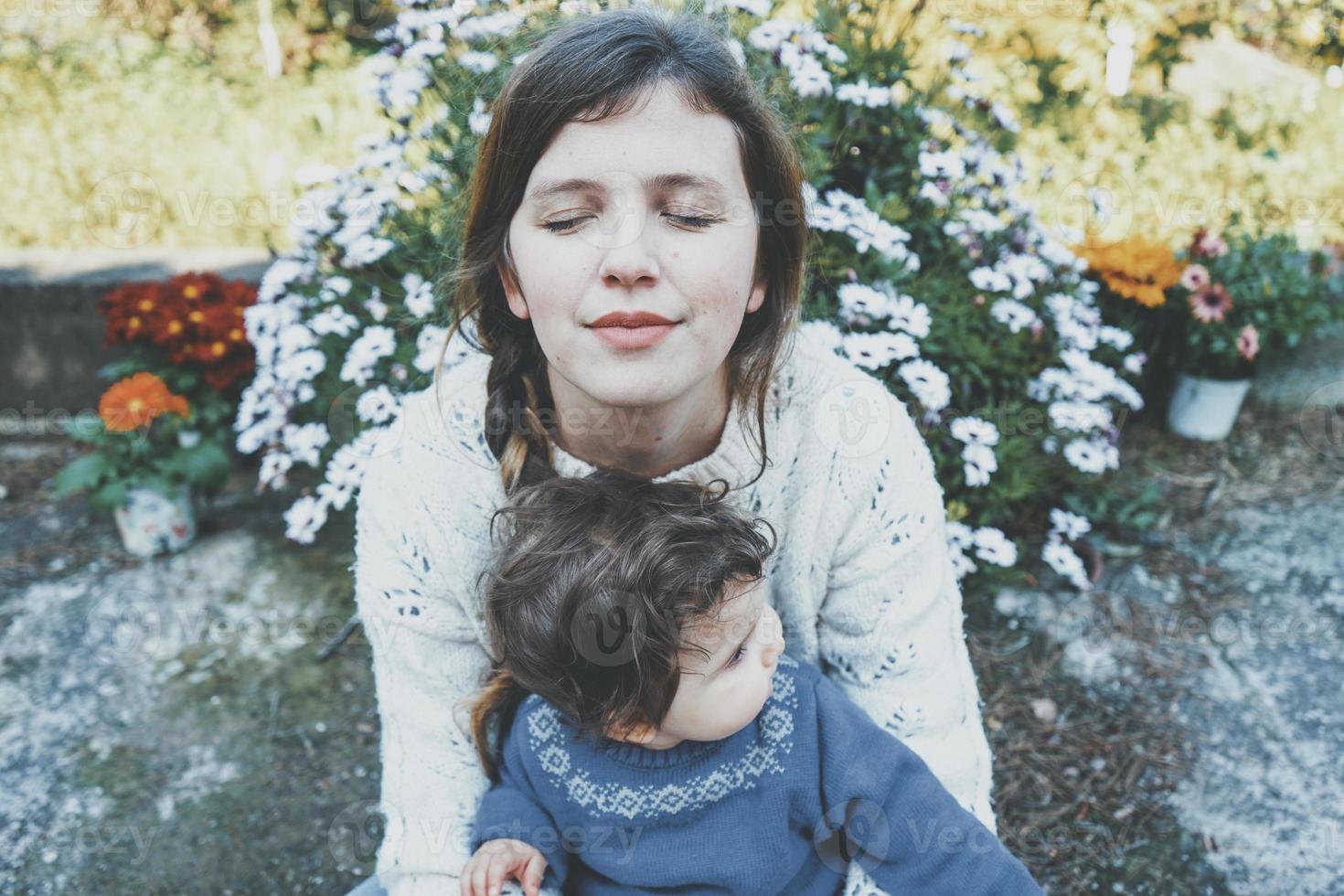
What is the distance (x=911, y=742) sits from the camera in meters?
1.49

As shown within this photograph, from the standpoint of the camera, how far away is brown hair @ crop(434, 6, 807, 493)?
1193mm

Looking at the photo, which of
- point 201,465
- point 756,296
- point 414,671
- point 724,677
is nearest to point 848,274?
point 756,296

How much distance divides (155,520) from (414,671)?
5.54 ft

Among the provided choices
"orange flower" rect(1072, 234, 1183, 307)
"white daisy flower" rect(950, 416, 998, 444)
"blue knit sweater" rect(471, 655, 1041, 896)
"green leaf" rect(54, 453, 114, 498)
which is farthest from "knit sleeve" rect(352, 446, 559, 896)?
"orange flower" rect(1072, 234, 1183, 307)

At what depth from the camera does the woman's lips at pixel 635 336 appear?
1173 mm

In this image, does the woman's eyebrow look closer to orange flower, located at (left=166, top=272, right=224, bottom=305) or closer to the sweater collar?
the sweater collar

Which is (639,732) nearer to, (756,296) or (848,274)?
(756,296)

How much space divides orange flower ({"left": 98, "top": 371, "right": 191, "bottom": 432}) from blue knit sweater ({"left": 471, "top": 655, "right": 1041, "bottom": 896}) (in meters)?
1.87

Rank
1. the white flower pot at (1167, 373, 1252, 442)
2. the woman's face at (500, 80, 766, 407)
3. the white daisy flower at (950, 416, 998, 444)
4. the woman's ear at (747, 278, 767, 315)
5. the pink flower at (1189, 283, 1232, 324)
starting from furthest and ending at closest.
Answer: the white flower pot at (1167, 373, 1252, 442) → the pink flower at (1189, 283, 1232, 324) → the white daisy flower at (950, 416, 998, 444) → the woman's ear at (747, 278, 767, 315) → the woman's face at (500, 80, 766, 407)

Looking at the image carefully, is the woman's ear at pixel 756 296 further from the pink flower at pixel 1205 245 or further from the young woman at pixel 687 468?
the pink flower at pixel 1205 245

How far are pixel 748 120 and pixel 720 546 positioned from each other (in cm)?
58

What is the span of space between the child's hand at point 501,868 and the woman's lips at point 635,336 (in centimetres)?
73

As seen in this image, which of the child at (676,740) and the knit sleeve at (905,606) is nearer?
the child at (676,740)

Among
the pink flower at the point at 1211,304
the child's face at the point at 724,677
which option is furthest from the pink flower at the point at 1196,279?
the child's face at the point at 724,677
